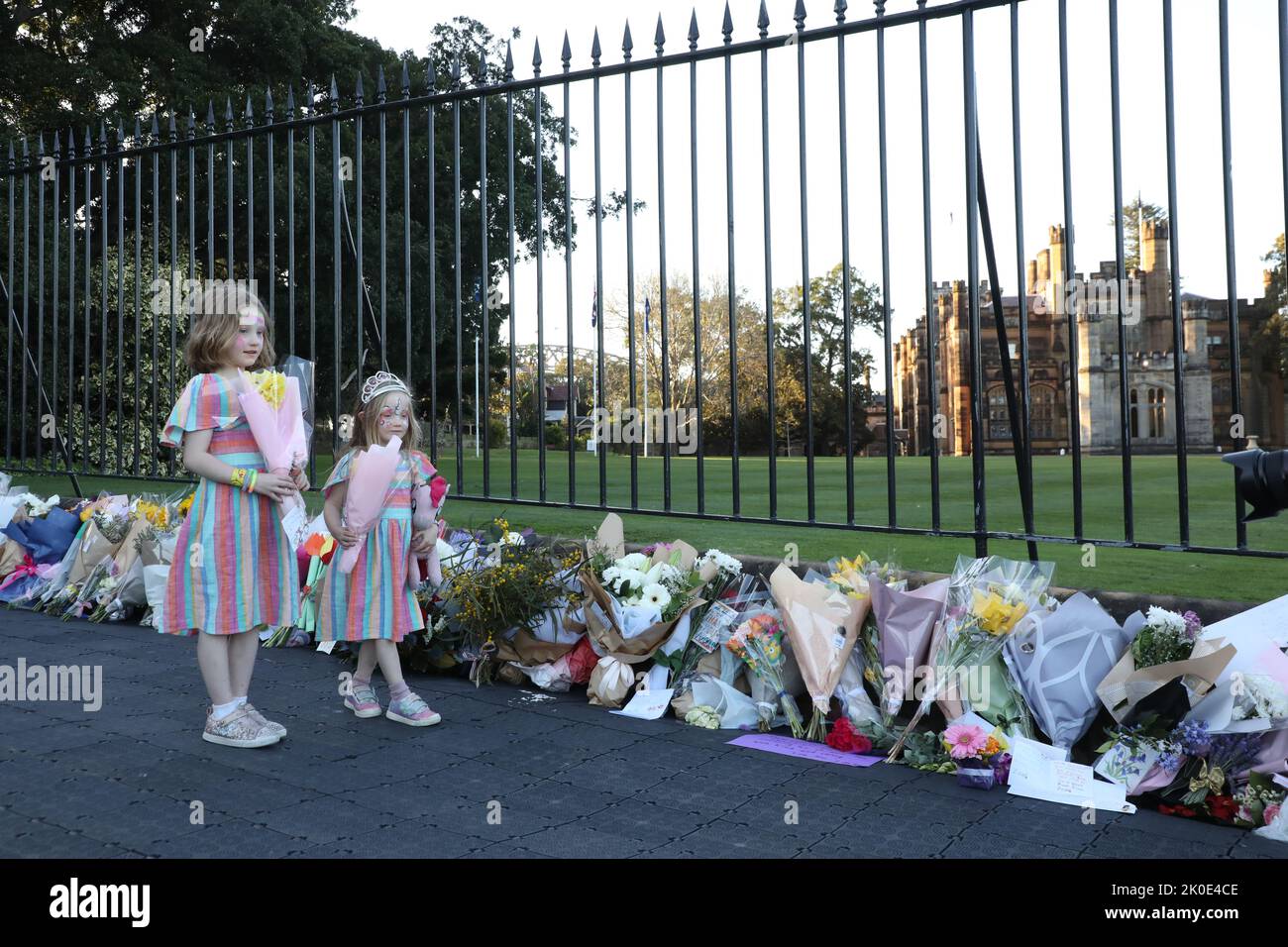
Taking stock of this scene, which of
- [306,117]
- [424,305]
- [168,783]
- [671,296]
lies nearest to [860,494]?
[424,305]

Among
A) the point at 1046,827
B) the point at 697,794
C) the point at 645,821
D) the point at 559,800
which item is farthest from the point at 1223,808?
the point at 559,800

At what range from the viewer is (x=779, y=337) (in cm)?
3994

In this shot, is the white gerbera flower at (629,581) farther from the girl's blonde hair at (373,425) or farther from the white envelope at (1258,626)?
the white envelope at (1258,626)

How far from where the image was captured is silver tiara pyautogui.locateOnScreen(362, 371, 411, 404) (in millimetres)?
4188

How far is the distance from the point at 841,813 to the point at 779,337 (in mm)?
37715

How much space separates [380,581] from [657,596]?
1.14 m

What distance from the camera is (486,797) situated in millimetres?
3152

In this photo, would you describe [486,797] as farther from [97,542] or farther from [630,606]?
[97,542]

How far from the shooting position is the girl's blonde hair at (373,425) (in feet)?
→ 13.7

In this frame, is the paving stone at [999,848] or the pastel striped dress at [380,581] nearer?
Result: the paving stone at [999,848]

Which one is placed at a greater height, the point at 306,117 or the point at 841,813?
the point at 306,117

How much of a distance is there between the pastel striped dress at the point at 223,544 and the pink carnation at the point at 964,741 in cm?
240

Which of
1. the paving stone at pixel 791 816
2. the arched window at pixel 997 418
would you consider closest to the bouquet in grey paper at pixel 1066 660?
the paving stone at pixel 791 816

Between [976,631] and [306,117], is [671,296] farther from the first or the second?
[976,631]
